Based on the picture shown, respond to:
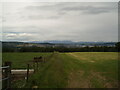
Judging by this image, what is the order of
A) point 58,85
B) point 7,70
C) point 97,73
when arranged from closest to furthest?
1. point 7,70
2. point 58,85
3. point 97,73

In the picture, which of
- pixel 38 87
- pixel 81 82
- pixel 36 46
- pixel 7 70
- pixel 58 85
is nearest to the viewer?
pixel 7 70

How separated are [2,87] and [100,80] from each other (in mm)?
3783

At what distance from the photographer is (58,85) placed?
518cm

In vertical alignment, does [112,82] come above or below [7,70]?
below

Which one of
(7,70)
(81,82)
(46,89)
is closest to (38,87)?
(46,89)

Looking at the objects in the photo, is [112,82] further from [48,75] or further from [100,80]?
[48,75]

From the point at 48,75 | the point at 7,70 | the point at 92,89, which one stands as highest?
the point at 7,70

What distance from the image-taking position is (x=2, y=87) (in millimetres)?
4676

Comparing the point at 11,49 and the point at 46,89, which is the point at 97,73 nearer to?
the point at 46,89

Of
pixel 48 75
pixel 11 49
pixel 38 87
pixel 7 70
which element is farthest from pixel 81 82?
pixel 11 49

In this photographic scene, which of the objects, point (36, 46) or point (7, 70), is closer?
point (7, 70)

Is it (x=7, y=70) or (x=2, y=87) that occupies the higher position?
(x=7, y=70)

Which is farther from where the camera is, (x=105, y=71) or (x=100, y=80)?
(x=105, y=71)

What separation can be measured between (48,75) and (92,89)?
1857 millimetres
